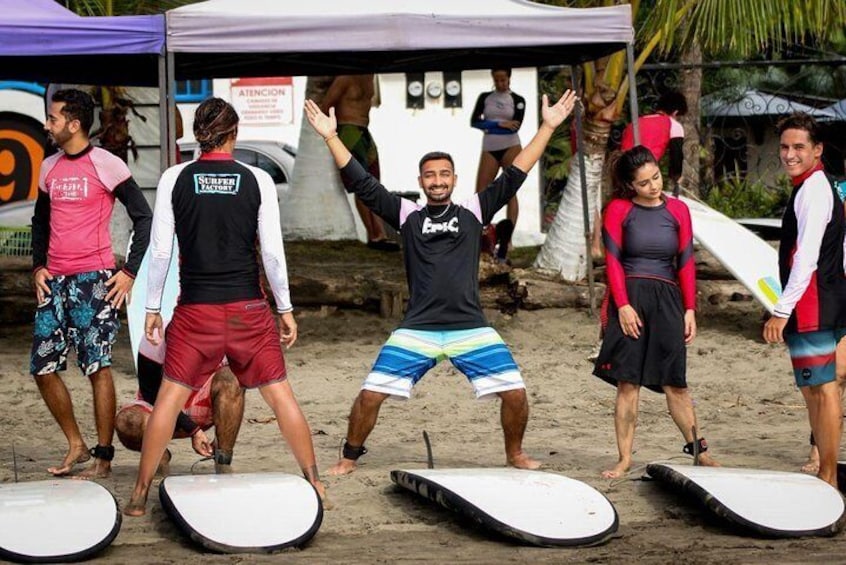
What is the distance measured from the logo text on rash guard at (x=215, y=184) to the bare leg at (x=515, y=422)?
172 cm

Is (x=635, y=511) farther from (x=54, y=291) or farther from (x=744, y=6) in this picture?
(x=744, y=6)

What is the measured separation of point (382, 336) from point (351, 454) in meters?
4.57

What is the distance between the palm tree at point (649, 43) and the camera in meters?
11.8

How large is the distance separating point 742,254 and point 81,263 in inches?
239

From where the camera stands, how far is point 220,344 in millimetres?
6688

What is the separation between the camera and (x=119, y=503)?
6992mm

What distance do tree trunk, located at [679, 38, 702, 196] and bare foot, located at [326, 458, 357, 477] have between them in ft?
41.4

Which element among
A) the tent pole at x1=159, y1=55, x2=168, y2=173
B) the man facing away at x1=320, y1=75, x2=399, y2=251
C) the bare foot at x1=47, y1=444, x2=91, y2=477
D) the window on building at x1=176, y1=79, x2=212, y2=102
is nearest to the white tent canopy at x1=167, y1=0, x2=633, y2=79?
the tent pole at x1=159, y1=55, x2=168, y2=173

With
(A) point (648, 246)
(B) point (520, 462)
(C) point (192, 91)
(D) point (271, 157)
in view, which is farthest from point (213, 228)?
(C) point (192, 91)

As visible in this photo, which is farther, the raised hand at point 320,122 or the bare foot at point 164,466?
the bare foot at point 164,466

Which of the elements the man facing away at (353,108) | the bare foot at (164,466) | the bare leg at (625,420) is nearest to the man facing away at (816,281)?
the bare leg at (625,420)

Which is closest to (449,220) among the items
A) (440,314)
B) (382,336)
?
(440,314)

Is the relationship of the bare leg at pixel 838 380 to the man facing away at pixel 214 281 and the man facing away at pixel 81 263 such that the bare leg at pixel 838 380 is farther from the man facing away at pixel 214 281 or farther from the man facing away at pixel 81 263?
the man facing away at pixel 81 263

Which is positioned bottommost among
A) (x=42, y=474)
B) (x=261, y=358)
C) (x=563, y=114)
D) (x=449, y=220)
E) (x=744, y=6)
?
(x=42, y=474)
